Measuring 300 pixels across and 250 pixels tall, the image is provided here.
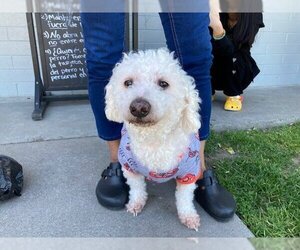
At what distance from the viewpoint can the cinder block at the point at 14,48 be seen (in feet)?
11.3

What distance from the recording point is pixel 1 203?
193cm

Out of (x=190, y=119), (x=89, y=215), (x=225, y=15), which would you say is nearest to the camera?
(x=190, y=119)

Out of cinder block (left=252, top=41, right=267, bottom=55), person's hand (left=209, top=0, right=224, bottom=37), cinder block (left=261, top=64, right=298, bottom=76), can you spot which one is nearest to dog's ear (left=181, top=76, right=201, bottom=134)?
person's hand (left=209, top=0, right=224, bottom=37)

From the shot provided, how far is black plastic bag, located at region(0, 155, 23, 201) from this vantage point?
1892 mm

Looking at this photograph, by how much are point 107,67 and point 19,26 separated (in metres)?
1.94

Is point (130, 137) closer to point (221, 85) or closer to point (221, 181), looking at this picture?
point (221, 181)

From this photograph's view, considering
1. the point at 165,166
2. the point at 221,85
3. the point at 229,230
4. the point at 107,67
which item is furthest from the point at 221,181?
the point at 221,85

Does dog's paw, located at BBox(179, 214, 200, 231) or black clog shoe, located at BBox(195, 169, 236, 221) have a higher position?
black clog shoe, located at BBox(195, 169, 236, 221)

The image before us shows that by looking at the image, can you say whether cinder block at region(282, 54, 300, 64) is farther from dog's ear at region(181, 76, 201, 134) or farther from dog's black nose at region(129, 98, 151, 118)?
dog's black nose at region(129, 98, 151, 118)

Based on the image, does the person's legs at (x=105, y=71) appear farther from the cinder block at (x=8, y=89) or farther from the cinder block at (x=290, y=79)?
the cinder block at (x=290, y=79)

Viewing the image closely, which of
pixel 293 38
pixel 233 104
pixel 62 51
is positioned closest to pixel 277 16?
pixel 293 38

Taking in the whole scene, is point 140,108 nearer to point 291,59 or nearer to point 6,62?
point 6,62

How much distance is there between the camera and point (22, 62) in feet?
11.6

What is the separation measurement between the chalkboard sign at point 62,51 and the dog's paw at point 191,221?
200 centimetres
